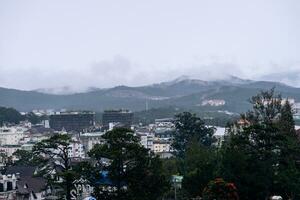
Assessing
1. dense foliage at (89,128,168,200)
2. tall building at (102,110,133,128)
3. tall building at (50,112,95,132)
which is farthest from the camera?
tall building at (102,110,133,128)

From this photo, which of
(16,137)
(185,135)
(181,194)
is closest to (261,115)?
(181,194)

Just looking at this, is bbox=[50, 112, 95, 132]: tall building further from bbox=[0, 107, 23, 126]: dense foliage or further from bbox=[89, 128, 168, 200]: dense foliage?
bbox=[89, 128, 168, 200]: dense foliage

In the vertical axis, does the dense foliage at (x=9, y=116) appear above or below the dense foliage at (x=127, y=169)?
above

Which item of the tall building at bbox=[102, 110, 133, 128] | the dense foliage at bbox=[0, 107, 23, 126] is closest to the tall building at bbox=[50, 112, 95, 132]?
the tall building at bbox=[102, 110, 133, 128]

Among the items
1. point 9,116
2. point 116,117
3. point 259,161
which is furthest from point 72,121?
point 259,161

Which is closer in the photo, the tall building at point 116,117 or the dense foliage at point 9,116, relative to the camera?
the dense foliage at point 9,116

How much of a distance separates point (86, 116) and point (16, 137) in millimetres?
28396

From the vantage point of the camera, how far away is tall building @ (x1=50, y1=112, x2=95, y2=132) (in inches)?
5559

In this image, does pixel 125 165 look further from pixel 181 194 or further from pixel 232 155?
pixel 181 194

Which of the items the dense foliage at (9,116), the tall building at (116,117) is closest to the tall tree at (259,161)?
the dense foliage at (9,116)

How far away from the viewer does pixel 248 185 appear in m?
25.4

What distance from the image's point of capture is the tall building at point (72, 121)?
141m

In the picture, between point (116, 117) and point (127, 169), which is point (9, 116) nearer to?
point (116, 117)

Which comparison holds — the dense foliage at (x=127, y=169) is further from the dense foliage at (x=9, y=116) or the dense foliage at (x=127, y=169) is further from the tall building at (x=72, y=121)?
the tall building at (x=72, y=121)
